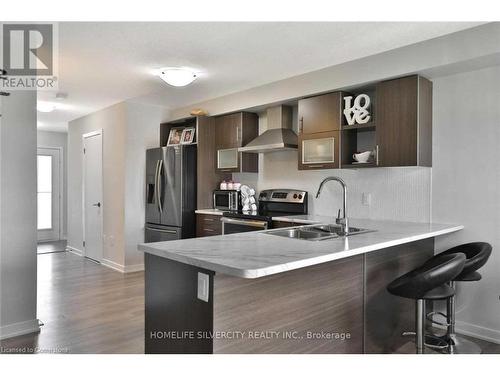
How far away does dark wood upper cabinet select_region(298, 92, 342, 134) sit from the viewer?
374 cm

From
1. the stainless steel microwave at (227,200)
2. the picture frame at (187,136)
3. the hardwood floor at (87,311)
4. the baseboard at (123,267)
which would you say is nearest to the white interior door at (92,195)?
the baseboard at (123,267)

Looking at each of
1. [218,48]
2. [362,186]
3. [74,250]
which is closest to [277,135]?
[362,186]

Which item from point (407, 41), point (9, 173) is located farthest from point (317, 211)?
point (9, 173)

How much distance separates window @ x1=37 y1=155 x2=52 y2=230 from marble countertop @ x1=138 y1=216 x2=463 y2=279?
7149mm

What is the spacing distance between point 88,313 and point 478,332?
333 cm

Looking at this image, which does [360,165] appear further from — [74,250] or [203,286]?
[74,250]

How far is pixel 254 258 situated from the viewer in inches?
70.3

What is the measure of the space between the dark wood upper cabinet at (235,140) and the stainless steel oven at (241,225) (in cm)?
73

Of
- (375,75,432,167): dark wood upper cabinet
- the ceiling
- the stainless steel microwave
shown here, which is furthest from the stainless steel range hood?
(375,75,432,167): dark wood upper cabinet

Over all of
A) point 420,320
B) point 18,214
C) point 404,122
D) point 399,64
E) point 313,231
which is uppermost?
point 399,64

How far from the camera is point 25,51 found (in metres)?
3.14

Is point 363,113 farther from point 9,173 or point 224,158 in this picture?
point 9,173

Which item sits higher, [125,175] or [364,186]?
[125,175]

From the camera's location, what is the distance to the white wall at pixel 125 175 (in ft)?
17.4
